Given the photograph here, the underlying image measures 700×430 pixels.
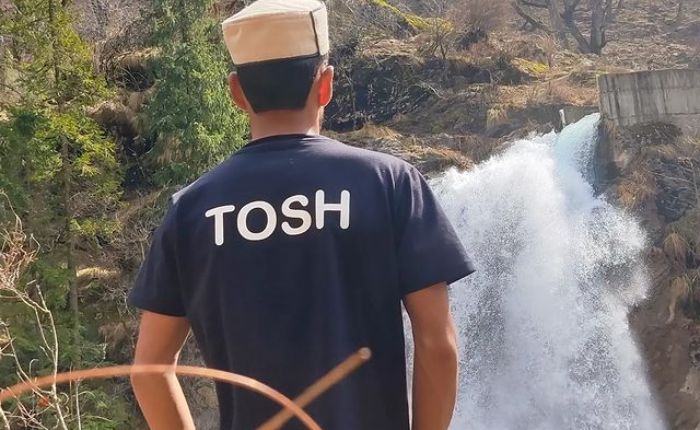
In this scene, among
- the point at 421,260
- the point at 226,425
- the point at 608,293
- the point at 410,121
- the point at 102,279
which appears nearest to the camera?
the point at 421,260

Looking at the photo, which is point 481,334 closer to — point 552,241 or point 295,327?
point 552,241

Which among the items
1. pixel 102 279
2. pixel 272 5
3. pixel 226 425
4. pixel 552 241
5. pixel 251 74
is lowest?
pixel 552 241

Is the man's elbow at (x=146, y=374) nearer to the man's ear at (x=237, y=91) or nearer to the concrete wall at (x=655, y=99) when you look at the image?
the man's ear at (x=237, y=91)

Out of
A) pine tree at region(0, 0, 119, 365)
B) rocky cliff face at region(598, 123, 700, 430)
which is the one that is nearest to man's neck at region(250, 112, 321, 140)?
pine tree at region(0, 0, 119, 365)

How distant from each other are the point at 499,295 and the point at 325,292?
13.4 m

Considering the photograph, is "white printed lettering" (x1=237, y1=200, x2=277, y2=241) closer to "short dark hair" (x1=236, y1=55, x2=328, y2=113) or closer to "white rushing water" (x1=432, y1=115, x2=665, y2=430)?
"short dark hair" (x1=236, y1=55, x2=328, y2=113)

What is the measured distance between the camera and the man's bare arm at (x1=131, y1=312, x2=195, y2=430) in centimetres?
160

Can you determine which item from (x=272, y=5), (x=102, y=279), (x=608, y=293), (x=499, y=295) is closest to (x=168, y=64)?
(x=102, y=279)

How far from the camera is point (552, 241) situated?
572 inches

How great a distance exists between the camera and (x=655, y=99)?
15609 mm

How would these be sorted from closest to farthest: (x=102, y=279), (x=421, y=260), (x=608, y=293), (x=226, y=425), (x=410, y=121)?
(x=421, y=260) < (x=226, y=425) < (x=608, y=293) < (x=102, y=279) < (x=410, y=121)

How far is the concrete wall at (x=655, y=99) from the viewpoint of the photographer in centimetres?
1548

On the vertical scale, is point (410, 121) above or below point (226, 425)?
below

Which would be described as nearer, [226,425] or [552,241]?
[226,425]
